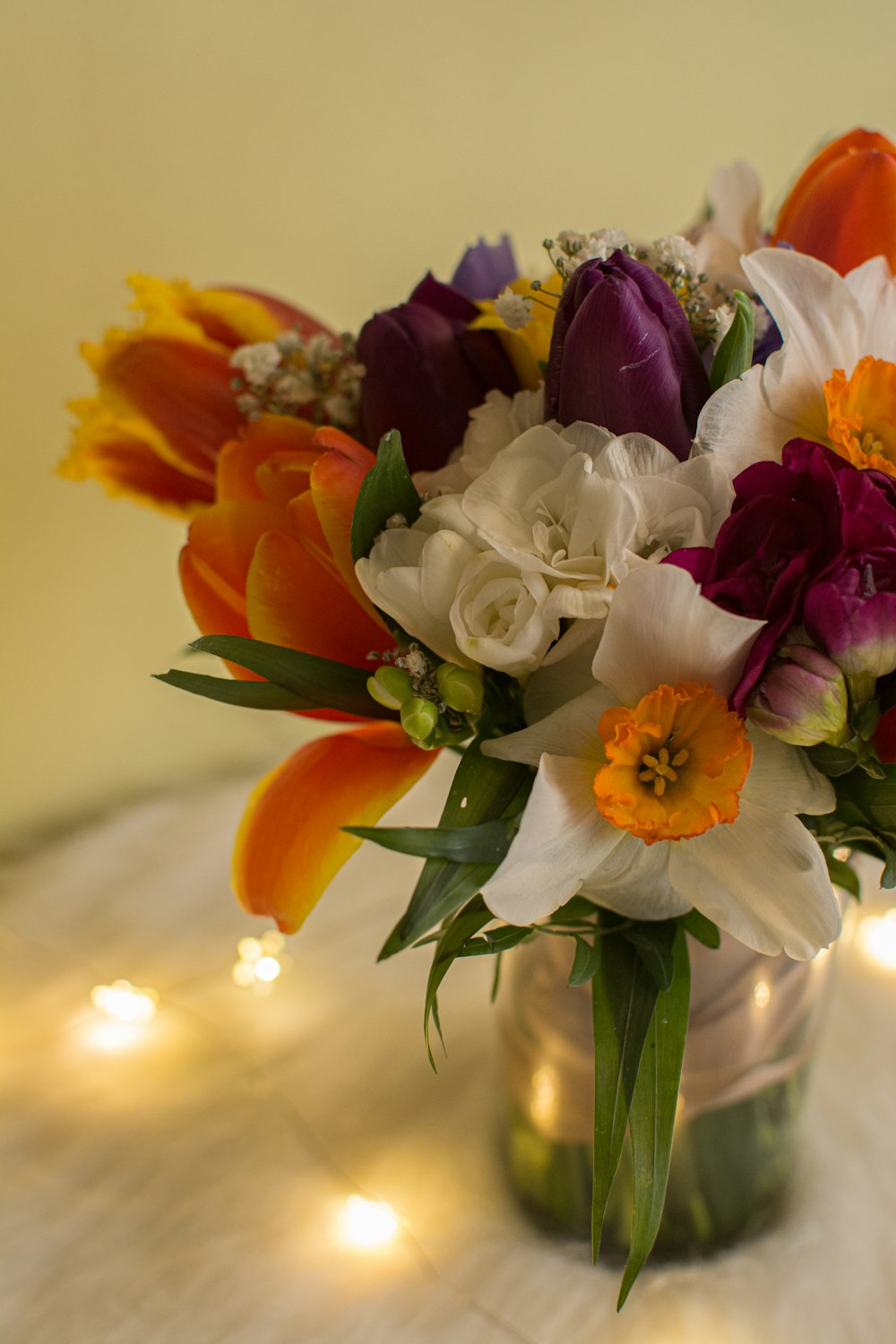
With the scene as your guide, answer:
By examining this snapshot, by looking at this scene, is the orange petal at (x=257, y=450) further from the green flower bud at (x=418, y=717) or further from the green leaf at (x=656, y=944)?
the green leaf at (x=656, y=944)

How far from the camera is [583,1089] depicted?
61 cm

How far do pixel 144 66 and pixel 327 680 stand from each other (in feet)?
2.09

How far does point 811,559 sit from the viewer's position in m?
0.38

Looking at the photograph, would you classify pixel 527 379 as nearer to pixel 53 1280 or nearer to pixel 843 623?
pixel 843 623

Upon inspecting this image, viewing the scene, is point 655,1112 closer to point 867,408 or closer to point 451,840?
point 451,840

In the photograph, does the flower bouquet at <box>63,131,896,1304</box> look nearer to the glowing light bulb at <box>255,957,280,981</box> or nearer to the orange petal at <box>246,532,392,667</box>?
the orange petal at <box>246,532,392,667</box>

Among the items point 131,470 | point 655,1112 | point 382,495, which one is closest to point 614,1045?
point 655,1112

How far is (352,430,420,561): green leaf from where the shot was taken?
43cm

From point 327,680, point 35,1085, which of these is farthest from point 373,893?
point 327,680

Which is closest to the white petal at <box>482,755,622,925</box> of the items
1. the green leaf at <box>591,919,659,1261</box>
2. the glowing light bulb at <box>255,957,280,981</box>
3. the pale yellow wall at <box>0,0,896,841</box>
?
the green leaf at <box>591,919,659,1261</box>

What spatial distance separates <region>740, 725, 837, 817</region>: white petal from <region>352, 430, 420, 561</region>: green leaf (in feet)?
0.53

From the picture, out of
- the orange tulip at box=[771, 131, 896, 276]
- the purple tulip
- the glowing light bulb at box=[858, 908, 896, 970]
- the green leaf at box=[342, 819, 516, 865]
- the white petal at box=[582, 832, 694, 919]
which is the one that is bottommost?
the glowing light bulb at box=[858, 908, 896, 970]

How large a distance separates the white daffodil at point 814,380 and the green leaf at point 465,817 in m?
0.15

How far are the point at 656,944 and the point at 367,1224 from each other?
1.05 feet
